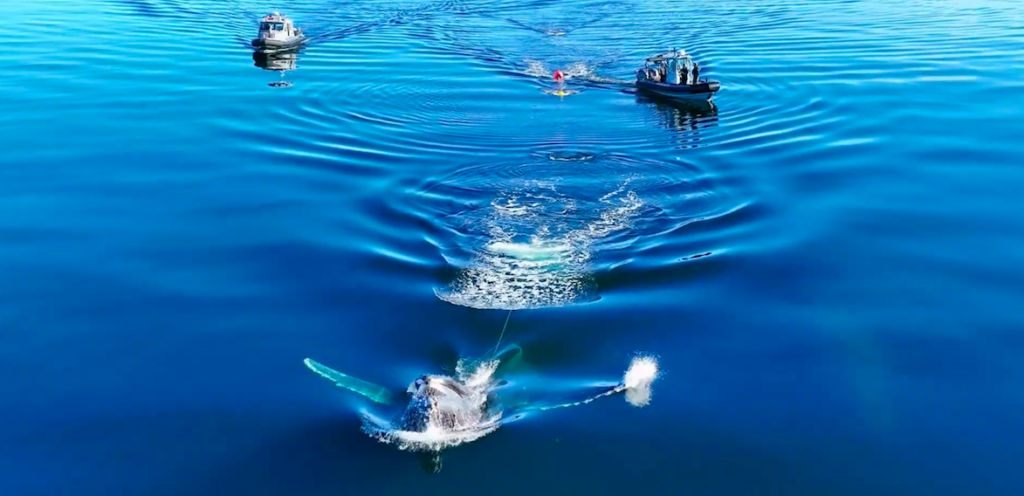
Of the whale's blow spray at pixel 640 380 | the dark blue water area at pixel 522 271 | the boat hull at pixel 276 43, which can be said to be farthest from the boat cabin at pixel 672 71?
the whale's blow spray at pixel 640 380

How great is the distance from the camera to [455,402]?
25.4 meters

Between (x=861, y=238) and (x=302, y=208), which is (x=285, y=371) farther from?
(x=861, y=238)

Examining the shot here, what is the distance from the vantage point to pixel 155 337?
30.0 m

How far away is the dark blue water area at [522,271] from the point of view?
80.5 ft

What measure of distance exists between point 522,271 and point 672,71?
28.1 meters

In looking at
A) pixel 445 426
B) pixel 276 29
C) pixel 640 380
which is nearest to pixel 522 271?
pixel 640 380

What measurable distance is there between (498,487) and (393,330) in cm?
798

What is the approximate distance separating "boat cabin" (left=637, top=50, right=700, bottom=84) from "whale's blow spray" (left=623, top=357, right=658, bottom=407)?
1261 inches

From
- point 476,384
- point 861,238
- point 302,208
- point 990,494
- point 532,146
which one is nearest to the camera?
point 990,494

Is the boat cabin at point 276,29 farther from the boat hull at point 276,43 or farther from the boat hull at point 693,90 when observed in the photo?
the boat hull at point 693,90

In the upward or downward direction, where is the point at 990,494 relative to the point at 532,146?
downward

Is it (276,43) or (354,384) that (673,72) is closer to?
(276,43)

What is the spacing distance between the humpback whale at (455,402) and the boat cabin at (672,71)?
32.4m

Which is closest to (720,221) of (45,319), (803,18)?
(45,319)
